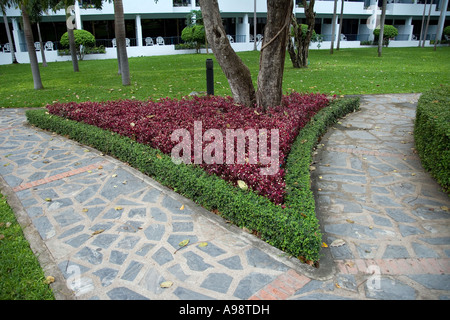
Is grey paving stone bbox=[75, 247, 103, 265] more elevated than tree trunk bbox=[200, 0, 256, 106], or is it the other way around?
tree trunk bbox=[200, 0, 256, 106]

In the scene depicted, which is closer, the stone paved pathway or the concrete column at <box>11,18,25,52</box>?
the stone paved pathway

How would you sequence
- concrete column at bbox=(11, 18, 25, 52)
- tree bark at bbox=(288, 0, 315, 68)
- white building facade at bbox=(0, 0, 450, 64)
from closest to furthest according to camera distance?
tree bark at bbox=(288, 0, 315, 68), concrete column at bbox=(11, 18, 25, 52), white building facade at bbox=(0, 0, 450, 64)

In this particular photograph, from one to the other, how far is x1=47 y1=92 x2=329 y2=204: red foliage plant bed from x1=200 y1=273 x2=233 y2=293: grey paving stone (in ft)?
3.45

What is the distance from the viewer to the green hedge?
4.12m

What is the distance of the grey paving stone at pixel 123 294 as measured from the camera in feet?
8.67

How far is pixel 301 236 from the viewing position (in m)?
2.98

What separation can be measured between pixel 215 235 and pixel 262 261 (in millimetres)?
603

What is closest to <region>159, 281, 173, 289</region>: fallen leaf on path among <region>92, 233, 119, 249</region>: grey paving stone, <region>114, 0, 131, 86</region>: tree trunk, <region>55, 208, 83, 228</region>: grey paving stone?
<region>92, 233, 119, 249</region>: grey paving stone

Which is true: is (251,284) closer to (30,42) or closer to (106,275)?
(106,275)

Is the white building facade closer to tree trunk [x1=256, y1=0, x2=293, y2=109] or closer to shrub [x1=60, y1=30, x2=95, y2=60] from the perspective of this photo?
shrub [x1=60, y1=30, x2=95, y2=60]

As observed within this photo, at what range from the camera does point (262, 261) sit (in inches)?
119

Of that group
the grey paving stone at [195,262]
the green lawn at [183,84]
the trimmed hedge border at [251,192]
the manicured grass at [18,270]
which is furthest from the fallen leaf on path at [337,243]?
the green lawn at [183,84]

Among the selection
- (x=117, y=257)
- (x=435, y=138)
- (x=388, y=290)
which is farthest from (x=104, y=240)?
(x=435, y=138)

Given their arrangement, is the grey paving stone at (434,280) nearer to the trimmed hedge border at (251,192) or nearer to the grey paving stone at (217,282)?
the trimmed hedge border at (251,192)
